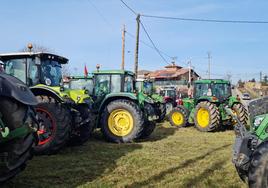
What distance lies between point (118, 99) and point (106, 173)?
4.33m

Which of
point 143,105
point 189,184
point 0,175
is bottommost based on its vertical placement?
point 189,184

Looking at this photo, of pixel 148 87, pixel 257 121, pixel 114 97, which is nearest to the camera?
pixel 257 121

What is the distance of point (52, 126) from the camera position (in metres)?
7.33

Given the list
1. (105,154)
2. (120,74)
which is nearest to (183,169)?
(105,154)

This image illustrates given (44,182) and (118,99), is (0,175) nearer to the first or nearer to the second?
(44,182)

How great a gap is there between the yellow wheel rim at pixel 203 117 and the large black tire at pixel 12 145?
9.93 m

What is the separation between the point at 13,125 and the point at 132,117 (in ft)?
18.9

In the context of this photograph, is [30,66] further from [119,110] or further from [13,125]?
[13,125]

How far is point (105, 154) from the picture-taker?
297 inches

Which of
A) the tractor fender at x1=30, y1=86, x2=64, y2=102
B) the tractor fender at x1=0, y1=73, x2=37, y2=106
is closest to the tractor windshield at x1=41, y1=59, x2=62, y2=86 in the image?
the tractor fender at x1=30, y1=86, x2=64, y2=102

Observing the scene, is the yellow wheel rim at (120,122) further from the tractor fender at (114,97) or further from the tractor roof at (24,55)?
the tractor roof at (24,55)

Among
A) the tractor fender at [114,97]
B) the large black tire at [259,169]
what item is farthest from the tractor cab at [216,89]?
the large black tire at [259,169]

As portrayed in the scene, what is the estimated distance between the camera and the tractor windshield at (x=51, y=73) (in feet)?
26.3

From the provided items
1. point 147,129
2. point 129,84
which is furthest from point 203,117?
point 129,84
